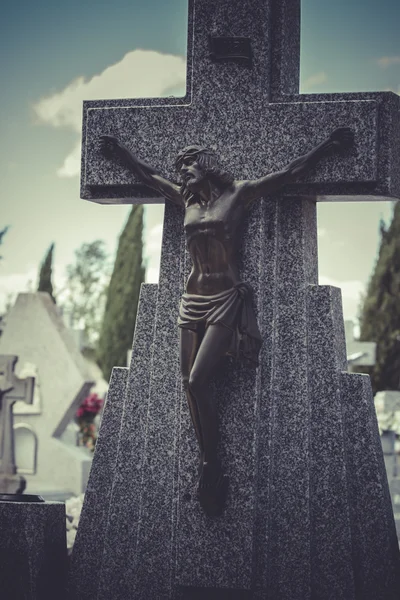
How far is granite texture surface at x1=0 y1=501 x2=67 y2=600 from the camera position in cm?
668

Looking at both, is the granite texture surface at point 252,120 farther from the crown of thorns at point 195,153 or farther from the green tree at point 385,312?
the green tree at point 385,312

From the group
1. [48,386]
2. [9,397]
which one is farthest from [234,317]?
[48,386]

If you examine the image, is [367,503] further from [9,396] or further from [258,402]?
[9,396]

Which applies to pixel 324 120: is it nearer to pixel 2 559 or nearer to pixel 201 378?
pixel 201 378

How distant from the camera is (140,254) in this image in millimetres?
33594

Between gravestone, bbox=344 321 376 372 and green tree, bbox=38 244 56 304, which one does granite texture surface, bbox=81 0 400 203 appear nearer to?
gravestone, bbox=344 321 376 372

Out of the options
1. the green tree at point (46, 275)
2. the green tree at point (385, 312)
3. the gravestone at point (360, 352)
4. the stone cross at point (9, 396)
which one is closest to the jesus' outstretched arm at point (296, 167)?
the stone cross at point (9, 396)

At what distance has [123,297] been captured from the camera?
109 feet

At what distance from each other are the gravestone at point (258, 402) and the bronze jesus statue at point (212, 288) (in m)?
0.10

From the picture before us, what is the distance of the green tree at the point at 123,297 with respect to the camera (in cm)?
3262

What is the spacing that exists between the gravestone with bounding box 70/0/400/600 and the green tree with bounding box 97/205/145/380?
2501 centimetres

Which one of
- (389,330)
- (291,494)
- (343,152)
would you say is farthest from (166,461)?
(389,330)

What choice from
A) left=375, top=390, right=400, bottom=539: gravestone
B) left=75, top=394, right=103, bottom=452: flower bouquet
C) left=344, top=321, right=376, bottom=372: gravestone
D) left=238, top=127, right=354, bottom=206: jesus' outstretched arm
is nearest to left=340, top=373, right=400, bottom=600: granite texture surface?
left=238, top=127, right=354, bottom=206: jesus' outstretched arm

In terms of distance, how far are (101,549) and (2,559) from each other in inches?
26.3
